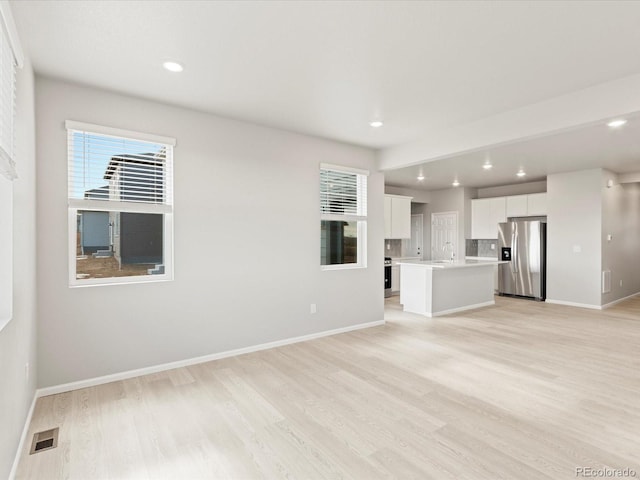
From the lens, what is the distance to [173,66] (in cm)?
271

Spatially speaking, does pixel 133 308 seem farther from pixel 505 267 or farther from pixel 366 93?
pixel 505 267

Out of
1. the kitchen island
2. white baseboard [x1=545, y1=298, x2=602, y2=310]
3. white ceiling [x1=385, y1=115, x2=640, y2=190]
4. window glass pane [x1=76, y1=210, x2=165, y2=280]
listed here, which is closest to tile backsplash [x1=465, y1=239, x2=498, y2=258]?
white ceiling [x1=385, y1=115, x2=640, y2=190]

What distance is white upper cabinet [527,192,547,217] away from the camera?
7578 millimetres

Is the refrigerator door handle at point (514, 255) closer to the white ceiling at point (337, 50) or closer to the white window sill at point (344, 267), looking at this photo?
the white window sill at point (344, 267)

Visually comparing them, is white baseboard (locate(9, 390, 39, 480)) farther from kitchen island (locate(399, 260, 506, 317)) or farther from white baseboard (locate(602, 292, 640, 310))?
white baseboard (locate(602, 292, 640, 310))

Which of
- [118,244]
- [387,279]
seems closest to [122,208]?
[118,244]

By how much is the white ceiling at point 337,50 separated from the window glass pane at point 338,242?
5.91ft

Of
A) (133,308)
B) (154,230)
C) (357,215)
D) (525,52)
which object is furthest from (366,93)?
(133,308)

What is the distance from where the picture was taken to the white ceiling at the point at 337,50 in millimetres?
2066

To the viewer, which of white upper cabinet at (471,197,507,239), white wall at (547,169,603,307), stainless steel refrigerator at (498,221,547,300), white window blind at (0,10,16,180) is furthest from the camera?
white upper cabinet at (471,197,507,239)

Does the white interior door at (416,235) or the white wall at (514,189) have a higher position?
the white wall at (514,189)

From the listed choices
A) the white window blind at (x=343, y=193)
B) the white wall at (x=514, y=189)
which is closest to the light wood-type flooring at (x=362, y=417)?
the white window blind at (x=343, y=193)

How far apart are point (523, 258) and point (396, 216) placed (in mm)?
2841

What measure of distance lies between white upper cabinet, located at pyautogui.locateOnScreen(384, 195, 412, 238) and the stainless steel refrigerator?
6.98 ft
